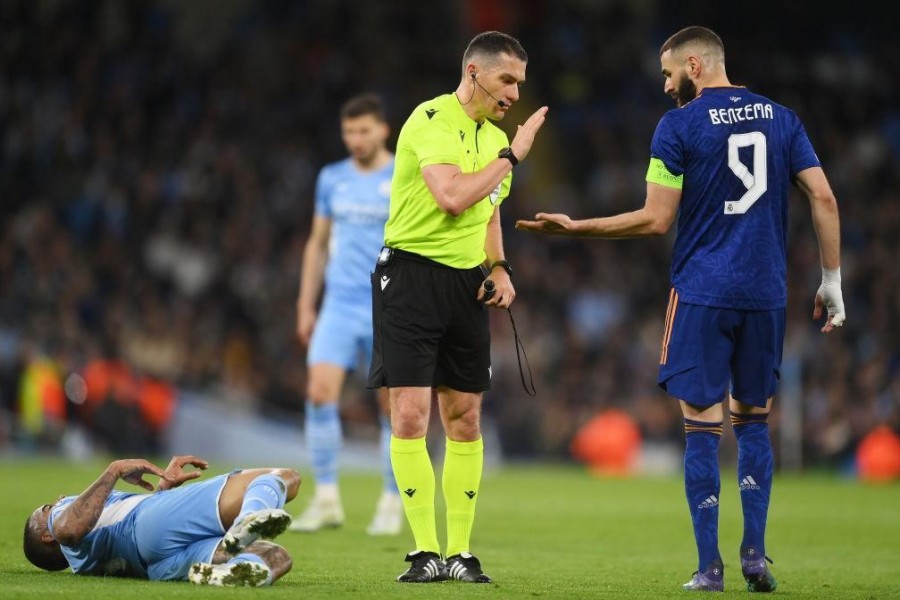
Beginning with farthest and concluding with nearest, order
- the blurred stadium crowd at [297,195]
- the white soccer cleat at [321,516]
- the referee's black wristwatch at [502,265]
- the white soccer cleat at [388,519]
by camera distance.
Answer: the blurred stadium crowd at [297,195]
the white soccer cleat at [321,516]
the white soccer cleat at [388,519]
the referee's black wristwatch at [502,265]

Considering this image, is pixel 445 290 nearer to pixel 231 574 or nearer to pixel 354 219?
pixel 231 574

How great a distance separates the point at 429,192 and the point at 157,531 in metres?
1.99

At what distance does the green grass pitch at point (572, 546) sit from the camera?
21.1 feet

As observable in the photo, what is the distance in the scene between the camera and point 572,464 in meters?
21.2

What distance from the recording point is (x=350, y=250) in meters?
10.5

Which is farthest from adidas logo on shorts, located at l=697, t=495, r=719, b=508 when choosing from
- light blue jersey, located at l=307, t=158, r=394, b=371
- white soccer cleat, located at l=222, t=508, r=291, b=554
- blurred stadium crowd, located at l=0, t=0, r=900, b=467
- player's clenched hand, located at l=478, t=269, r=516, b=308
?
blurred stadium crowd, located at l=0, t=0, r=900, b=467

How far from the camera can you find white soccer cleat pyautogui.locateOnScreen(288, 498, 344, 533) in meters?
10.1

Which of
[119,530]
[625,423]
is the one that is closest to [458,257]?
[119,530]

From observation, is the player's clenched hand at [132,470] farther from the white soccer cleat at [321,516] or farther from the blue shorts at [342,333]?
the blue shorts at [342,333]

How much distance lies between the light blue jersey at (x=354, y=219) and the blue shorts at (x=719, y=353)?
3.93 metres

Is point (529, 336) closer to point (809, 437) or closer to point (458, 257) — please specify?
point (809, 437)

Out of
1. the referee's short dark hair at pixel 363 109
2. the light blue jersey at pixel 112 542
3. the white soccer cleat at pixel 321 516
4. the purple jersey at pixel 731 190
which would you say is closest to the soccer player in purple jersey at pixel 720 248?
the purple jersey at pixel 731 190

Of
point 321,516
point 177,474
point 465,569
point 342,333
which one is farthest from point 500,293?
point 321,516

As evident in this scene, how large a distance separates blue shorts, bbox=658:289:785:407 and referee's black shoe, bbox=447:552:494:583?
48.3 inches
